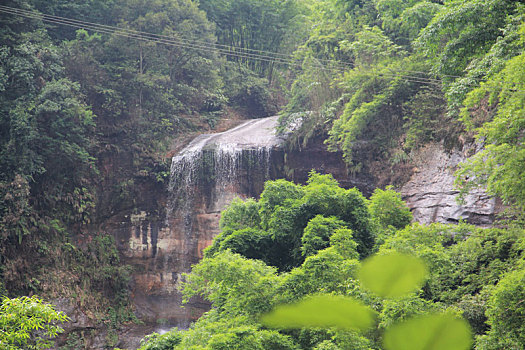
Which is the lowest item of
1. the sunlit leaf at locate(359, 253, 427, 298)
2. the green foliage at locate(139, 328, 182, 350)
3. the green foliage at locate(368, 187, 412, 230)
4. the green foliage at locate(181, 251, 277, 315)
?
the green foliage at locate(139, 328, 182, 350)

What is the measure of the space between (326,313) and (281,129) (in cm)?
1550

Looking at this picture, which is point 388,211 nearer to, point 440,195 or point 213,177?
point 440,195

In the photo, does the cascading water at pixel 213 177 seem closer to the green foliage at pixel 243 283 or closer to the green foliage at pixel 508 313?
the green foliage at pixel 243 283

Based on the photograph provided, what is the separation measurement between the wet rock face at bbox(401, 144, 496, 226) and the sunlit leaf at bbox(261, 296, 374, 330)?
10738mm

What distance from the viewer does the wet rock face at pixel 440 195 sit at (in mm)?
10422

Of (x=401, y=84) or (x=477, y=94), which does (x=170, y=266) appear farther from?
(x=477, y=94)

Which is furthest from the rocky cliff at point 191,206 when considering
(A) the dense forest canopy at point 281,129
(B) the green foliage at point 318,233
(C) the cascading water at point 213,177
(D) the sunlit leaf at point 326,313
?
(D) the sunlit leaf at point 326,313

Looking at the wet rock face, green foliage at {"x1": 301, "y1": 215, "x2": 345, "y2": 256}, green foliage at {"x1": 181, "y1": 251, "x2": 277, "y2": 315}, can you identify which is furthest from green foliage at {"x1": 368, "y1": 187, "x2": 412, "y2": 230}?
green foliage at {"x1": 181, "y1": 251, "x2": 277, "y2": 315}

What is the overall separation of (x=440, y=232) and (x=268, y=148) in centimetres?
772

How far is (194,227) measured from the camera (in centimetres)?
1563

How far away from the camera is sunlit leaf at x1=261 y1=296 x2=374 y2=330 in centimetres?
44

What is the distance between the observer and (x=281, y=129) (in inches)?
623

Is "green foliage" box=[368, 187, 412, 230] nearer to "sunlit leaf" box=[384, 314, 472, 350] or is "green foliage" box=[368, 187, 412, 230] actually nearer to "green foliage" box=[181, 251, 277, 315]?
"green foliage" box=[181, 251, 277, 315]

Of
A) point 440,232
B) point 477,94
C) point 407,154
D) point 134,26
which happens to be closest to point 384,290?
point 477,94
